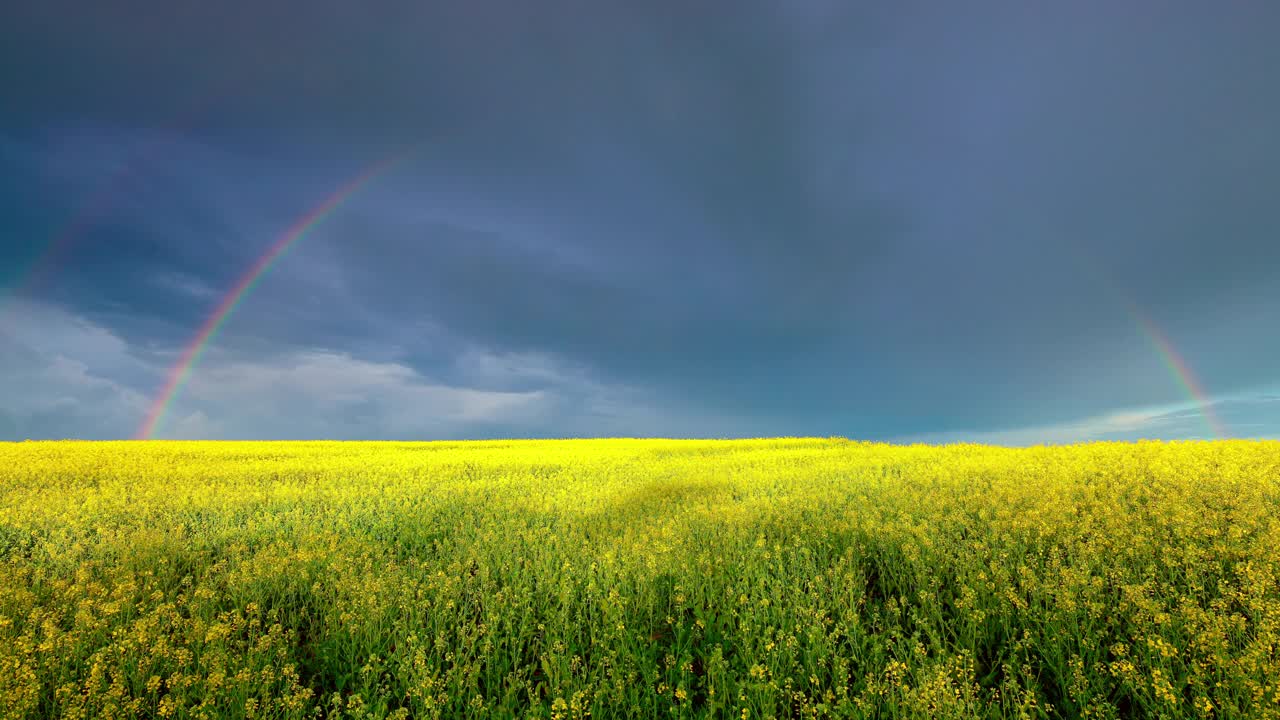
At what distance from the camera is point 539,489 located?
14406 mm

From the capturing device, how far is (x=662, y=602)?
6586 millimetres

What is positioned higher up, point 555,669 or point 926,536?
point 926,536

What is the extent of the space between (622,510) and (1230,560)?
876 cm

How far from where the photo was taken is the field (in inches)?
179

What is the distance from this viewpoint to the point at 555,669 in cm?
512

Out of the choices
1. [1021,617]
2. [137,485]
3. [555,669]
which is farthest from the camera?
[137,485]

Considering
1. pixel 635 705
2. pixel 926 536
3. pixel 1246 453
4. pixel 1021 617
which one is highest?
pixel 1246 453

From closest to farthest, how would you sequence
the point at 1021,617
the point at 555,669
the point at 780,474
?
1. the point at 555,669
2. the point at 1021,617
3. the point at 780,474

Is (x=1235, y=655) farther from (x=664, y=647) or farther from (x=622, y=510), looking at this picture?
(x=622, y=510)

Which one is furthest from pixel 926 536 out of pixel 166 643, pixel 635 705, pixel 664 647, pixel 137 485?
pixel 137 485

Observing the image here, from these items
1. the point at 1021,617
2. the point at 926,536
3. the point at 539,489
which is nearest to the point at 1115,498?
the point at 926,536

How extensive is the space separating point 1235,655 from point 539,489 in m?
12.5

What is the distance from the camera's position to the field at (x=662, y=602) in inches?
179

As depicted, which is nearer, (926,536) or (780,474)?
(926,536)
